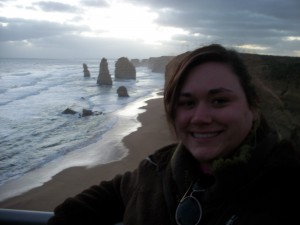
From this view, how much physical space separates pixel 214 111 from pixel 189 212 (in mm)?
562

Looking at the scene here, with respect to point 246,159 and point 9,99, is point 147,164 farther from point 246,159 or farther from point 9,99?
point 9,99

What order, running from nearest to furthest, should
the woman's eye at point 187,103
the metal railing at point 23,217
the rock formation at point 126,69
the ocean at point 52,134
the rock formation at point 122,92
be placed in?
the woman's eye at point 187,103 < the metal railing at point 23,217 < the ocean at point 52,134 < the rock formation at point 122,92 < the rock formation at point 126,69

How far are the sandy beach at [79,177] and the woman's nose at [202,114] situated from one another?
13.8 feet

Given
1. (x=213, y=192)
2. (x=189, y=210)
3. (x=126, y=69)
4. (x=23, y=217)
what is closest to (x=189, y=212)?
(x=189, y=210)

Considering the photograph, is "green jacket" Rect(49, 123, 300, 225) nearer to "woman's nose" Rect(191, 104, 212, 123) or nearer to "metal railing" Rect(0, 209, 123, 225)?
"metal railing" Rect(0, 209, 123, 225)

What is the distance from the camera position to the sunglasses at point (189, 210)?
1.93 meters

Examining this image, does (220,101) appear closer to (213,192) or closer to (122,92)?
(213,192)

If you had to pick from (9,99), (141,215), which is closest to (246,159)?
(141,215)

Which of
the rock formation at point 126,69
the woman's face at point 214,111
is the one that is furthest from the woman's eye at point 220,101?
the rock formation at point 126,69

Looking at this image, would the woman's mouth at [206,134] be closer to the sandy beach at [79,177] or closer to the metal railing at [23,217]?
the metal railing at [23,217]

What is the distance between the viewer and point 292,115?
988 cm

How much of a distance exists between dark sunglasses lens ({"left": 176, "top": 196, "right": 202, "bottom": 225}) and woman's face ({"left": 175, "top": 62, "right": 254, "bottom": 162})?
246 millimetres

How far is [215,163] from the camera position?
1894mm

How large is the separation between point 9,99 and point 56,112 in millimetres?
9006
